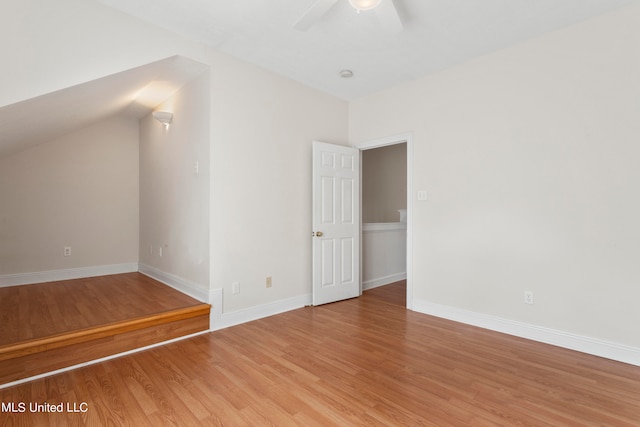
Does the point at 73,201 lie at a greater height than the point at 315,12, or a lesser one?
lesser

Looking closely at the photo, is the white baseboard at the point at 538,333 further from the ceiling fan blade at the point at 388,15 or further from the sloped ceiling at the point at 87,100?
the sloped ceiling at the point at 87,100

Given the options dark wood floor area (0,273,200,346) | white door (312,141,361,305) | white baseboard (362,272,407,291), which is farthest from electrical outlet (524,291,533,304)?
dark wood floor area (0,273,200,346)

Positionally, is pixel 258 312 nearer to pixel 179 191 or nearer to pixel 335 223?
pixel 335 223

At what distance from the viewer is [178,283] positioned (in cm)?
377

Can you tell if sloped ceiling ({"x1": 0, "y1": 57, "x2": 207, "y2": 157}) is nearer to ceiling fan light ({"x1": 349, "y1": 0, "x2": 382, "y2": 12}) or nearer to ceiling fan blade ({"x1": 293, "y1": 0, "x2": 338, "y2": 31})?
ceiling fan blade ({"x1": 293, "y1": 0, "x2": 338, "y2": 31})

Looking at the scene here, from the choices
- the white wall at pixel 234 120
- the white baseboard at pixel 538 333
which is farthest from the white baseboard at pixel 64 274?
the white baseboard at pixel 538 333

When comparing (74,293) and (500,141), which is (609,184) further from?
(74,293)

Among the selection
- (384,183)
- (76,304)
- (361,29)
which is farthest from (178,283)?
(384,183)

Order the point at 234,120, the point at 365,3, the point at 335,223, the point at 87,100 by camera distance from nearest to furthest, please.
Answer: the point at 365,3
the point at 87,100
the point at 234,120
the point at 335,223

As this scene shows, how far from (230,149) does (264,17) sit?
1.28m

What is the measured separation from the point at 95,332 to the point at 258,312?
1500 millimetres

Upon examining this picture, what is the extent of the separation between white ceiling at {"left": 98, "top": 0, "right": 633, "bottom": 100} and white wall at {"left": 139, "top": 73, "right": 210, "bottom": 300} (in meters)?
0.66

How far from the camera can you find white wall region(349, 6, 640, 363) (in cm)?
251

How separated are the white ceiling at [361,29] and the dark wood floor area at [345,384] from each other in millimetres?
2709
